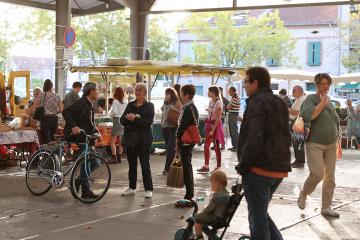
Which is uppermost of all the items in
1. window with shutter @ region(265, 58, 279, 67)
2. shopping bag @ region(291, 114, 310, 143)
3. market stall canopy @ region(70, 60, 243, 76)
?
window with shutter @ region(265, 58, 279, 67)

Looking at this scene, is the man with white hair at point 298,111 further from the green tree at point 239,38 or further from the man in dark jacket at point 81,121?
the green tree at point 239,38

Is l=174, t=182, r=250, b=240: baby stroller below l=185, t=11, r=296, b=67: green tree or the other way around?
below

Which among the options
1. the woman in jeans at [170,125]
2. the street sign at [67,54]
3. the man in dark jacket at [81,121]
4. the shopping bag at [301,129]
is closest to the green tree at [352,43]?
the street sign at [67,54]

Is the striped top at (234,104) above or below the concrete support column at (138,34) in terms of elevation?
below

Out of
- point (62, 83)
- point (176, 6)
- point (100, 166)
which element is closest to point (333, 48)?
point (176, 6)

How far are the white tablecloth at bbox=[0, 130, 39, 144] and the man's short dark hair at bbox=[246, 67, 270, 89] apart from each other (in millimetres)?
8318

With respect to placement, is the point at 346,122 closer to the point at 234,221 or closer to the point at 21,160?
the point at 21,160

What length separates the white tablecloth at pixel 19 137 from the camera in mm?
12703

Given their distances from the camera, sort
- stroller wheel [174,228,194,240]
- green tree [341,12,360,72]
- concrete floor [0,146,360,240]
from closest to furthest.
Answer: stroller wheel [174,228,194,240] < concrete floor [0,146,360,240] < green tree [341,12,360,72]

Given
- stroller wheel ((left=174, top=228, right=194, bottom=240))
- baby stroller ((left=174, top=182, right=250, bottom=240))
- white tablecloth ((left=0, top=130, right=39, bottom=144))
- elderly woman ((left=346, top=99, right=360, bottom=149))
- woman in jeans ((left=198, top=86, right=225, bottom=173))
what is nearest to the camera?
baby stroller ((left=174, top=182, right=250, bottom=240))

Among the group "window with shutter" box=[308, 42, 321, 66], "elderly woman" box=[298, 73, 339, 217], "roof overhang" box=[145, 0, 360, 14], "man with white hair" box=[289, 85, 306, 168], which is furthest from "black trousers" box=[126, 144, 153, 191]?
"window with shutter" box=[308, 42, 321, 66]

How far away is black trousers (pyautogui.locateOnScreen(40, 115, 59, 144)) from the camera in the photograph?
544 inches

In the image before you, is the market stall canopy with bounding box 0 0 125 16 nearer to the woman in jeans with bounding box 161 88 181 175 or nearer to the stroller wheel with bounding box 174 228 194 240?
the woman in jeans with bounding box 161 88 181 175

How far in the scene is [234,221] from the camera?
25.9 feet
